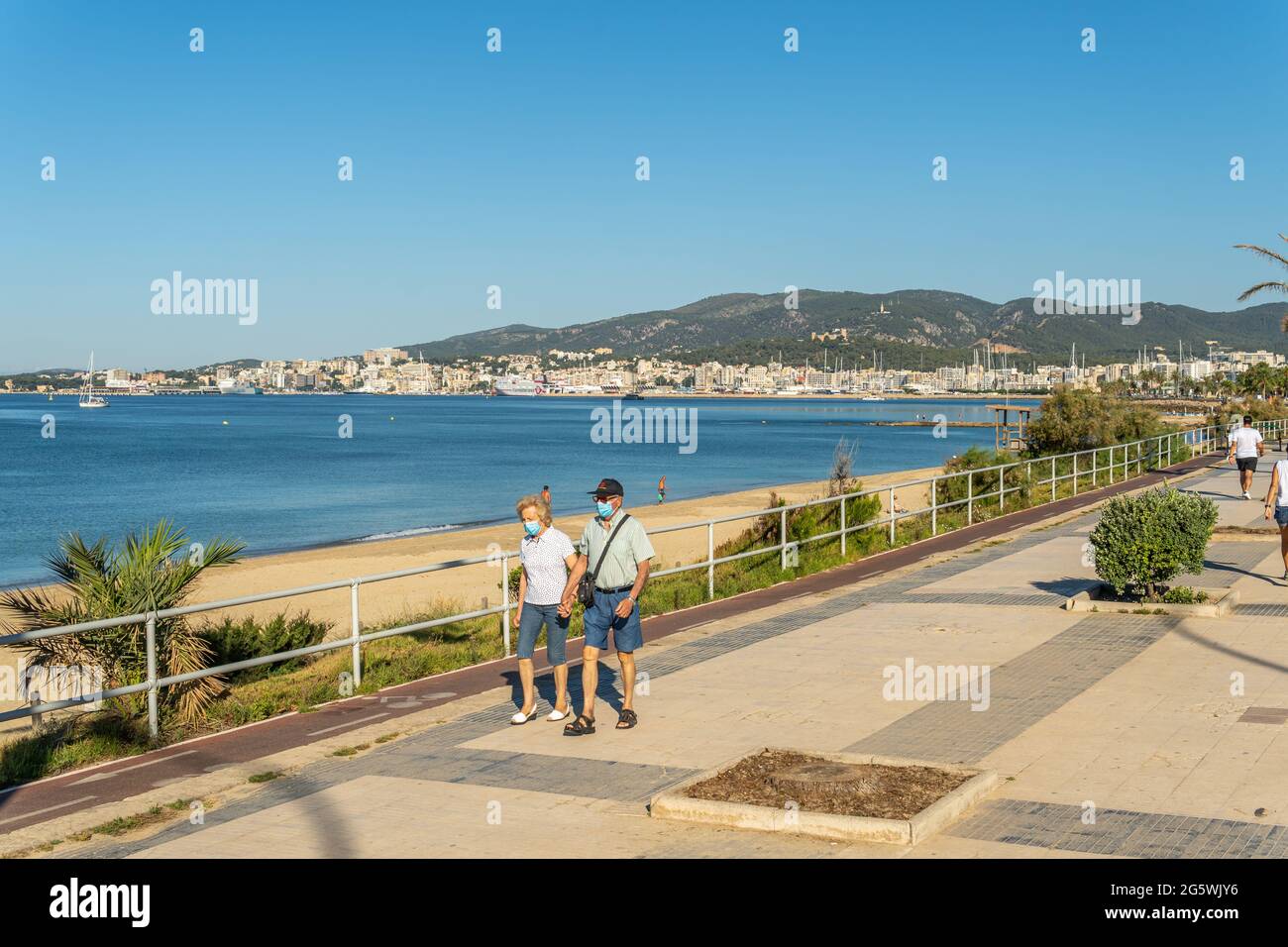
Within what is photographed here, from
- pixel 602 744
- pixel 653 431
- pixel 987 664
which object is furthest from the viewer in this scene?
pixel 653 431

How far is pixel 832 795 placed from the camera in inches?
276

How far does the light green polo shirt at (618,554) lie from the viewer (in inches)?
359

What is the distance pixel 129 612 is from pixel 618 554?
4.32 meters

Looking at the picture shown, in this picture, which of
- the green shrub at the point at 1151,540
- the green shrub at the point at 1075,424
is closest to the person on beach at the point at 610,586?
the green shrub at the point at 1151,540

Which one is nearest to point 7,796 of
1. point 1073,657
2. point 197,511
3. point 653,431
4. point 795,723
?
point 795,723

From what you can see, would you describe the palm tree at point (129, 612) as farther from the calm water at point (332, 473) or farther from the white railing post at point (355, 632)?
the calm water at point (332, 473)

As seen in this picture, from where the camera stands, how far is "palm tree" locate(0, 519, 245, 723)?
1020cm

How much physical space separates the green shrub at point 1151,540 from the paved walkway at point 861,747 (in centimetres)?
54

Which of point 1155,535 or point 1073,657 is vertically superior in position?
point 1155,535

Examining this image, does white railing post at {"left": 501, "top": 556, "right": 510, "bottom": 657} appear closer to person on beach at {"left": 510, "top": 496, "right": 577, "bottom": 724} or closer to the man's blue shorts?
person on beach at {"left": 510, "top": 496, "right": 577, "bottom": 724}

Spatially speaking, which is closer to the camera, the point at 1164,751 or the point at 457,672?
the point at 1164,751
